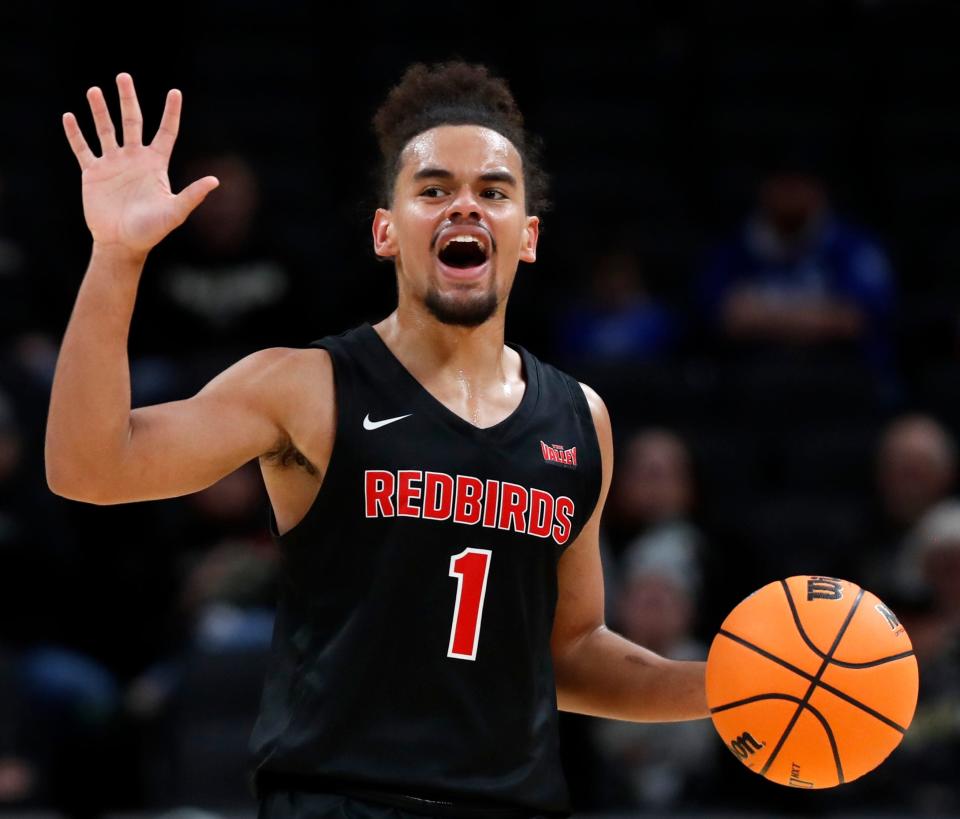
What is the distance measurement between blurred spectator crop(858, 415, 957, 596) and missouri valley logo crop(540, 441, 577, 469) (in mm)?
4269

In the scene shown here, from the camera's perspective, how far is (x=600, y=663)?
13.5ft

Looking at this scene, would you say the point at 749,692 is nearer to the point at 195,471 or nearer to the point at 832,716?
the point at 832,716

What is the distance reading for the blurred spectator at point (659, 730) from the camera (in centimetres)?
702

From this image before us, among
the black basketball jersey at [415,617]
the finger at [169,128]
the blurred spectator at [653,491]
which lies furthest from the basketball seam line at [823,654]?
the blurred spectator at [653,491]

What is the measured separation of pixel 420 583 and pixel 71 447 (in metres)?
0.81

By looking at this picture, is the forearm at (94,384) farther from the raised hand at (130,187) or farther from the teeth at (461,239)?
the teeth at (461,239)

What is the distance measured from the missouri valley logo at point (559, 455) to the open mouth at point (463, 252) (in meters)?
0.44

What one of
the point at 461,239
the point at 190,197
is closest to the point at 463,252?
the point at 461,239

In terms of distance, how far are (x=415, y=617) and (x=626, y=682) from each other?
741 millimetres

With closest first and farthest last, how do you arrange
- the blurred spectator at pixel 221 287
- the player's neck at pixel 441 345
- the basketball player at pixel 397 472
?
the basketball player at pixel 397 472 < the player's neck at pixel 441 345 < the blurred spectator at pixel 221 287

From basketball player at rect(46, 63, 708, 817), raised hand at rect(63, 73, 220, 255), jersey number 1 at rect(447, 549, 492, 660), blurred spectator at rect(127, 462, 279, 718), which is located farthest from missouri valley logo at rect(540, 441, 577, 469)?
blurred spectator at rect(127, 462, 279, 718)

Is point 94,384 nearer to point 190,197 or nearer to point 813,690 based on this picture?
point 190,197

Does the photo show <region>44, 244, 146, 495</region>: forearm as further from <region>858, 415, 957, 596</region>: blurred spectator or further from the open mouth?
<region>858, 415, 957, 596</region>: blurred spectator

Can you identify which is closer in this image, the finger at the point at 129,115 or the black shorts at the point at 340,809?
the finger at the point at 129,115
